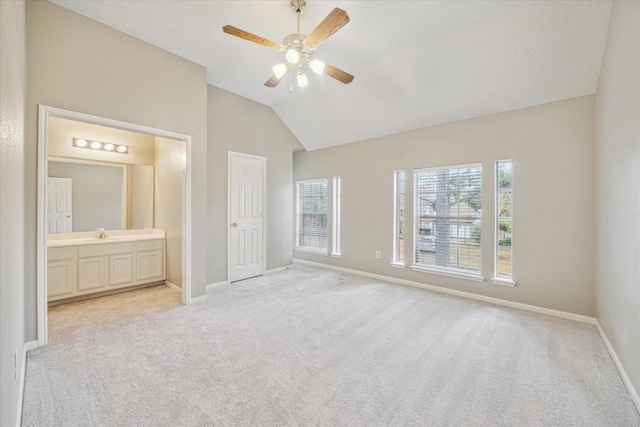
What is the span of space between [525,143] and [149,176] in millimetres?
5726

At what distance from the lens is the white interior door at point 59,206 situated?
3791 millimetres

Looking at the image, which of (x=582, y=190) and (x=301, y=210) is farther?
(x=301, y=210)

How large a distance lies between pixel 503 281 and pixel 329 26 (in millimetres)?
3710

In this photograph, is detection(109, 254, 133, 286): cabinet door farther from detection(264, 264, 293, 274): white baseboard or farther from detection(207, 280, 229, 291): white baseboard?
detection(264, 264, 293, 274): white baseboard

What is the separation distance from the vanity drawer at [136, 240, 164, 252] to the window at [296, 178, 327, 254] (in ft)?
9.53

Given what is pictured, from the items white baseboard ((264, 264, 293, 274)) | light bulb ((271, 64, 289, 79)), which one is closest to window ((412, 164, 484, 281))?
white baseboard ((264, 264, 293, 274))

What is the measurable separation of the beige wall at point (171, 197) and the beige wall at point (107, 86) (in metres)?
0.45

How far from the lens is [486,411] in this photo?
1.73m

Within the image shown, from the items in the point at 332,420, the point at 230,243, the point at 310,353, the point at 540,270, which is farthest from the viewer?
the point at 230,243

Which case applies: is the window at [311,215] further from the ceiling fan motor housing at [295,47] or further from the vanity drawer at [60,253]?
the vanity drawer at [60,253]

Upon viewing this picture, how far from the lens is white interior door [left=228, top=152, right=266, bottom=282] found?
4605 mm

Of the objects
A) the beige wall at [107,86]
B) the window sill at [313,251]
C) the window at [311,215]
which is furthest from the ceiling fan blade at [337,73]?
the window sill at [313,251]

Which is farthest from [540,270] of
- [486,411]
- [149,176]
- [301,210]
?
[149,176]

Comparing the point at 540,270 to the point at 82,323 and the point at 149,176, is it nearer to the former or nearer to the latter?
the point at 82,323
